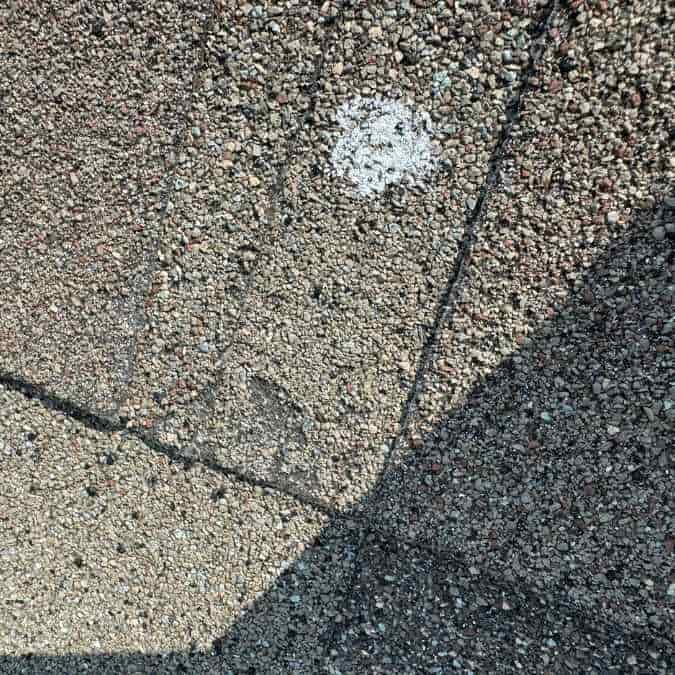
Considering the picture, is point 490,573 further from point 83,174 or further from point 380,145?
point 83,174

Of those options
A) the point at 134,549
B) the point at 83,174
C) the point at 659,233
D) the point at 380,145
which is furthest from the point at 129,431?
the point at 659,233

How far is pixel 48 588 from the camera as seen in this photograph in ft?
7.53

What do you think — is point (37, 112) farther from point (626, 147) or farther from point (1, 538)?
point (626, 147)

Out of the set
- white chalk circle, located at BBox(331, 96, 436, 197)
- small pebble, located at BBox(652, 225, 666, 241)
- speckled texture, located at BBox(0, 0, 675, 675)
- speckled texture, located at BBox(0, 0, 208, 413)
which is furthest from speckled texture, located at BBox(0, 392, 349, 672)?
small pebble, located at BBox(652, 225, 666, 241)

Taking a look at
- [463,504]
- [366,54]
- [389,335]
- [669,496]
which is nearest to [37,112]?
[366,54]

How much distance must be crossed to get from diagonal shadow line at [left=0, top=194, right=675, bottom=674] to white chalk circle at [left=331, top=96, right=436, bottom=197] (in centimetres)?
67

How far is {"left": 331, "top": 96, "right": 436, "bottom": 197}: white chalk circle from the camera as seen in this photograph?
5.87 feet

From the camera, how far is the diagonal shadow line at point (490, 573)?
172 cm

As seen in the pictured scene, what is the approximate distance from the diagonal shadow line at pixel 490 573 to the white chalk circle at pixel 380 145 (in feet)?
2.20

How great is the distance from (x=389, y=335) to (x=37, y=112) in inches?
A: 59.3

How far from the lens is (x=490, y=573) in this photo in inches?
74.8

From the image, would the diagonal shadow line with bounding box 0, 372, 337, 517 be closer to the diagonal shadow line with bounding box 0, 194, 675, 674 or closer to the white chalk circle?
the diagonal shadow line with bounding box 0, 194, 675, 674

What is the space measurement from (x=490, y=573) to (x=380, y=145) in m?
1.53

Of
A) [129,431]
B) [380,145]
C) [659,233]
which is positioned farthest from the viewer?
[129,431]
